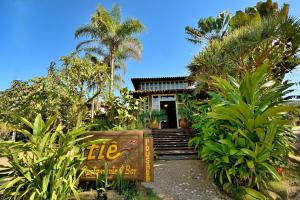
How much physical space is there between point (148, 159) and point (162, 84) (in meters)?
13.0

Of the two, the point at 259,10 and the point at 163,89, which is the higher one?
the point at 259,10

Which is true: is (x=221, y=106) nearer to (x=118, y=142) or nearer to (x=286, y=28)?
(x=118, y=142)

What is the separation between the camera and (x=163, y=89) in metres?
16.8

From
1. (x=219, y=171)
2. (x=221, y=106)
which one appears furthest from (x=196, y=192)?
(x=221, y=106)

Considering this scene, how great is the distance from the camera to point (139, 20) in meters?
16.2

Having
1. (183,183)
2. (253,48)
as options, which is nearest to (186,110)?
(253,48)

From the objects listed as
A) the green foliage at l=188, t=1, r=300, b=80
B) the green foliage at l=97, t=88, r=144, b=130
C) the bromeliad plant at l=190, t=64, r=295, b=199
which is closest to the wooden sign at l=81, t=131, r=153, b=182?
the bromeliad plant at l=190, t=64, r=295, b=199

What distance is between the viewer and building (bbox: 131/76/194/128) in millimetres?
15836

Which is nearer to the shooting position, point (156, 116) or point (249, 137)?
point (249, 137)

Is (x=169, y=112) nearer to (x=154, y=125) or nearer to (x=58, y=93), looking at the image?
→ (x=154, y=125)

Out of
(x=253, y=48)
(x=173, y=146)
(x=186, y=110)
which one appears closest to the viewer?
(x=253, y=48)

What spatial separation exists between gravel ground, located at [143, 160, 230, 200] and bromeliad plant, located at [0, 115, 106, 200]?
2.02m

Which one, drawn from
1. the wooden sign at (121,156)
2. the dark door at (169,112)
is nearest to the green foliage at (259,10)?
the dark door at (169,112)

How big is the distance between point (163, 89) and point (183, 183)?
39.3 ft
